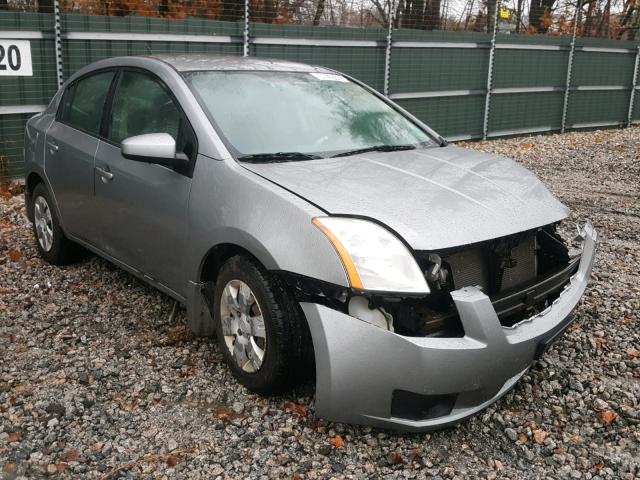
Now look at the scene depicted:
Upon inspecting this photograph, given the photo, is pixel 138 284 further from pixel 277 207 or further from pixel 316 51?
pixel 316 51

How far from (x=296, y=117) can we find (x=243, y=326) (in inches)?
51.4

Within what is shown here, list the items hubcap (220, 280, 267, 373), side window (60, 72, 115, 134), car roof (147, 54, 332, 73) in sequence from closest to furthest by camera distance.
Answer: hubcap (220, 280, 267, 373)
car roof (147, 54, 332, 73)
side window (60, 72, 115, 134)

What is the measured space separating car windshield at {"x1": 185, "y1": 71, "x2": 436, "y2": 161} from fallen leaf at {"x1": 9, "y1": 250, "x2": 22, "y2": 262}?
271cm

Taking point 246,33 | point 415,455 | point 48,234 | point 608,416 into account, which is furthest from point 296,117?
point 246,33

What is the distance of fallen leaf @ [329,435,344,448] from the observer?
10.1 feet

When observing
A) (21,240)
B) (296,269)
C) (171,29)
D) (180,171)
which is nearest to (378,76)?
(171,29)

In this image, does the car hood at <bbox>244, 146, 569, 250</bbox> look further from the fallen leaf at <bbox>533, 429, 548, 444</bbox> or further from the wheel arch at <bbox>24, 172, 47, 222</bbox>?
the wheel arch at <bbox>24, 172, 47, 222</bbox>

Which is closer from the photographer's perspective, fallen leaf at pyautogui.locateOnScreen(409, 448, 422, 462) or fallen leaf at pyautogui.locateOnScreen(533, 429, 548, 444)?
fallen leaf at pyautogui.locateOnScreen(409, 448, 422, 462)

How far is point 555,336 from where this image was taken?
3.25 m

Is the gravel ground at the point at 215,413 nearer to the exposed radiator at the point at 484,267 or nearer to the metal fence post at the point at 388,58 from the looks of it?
the exposed radiator at the point at 484,267

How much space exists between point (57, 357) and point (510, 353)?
2.52m

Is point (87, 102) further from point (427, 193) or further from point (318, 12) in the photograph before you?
point (318, 12)

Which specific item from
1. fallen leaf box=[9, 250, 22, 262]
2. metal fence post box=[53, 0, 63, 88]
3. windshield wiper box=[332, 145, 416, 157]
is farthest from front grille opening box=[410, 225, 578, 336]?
metal fence post box=[53, 0, 63, 88]

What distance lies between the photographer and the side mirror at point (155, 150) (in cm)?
358
